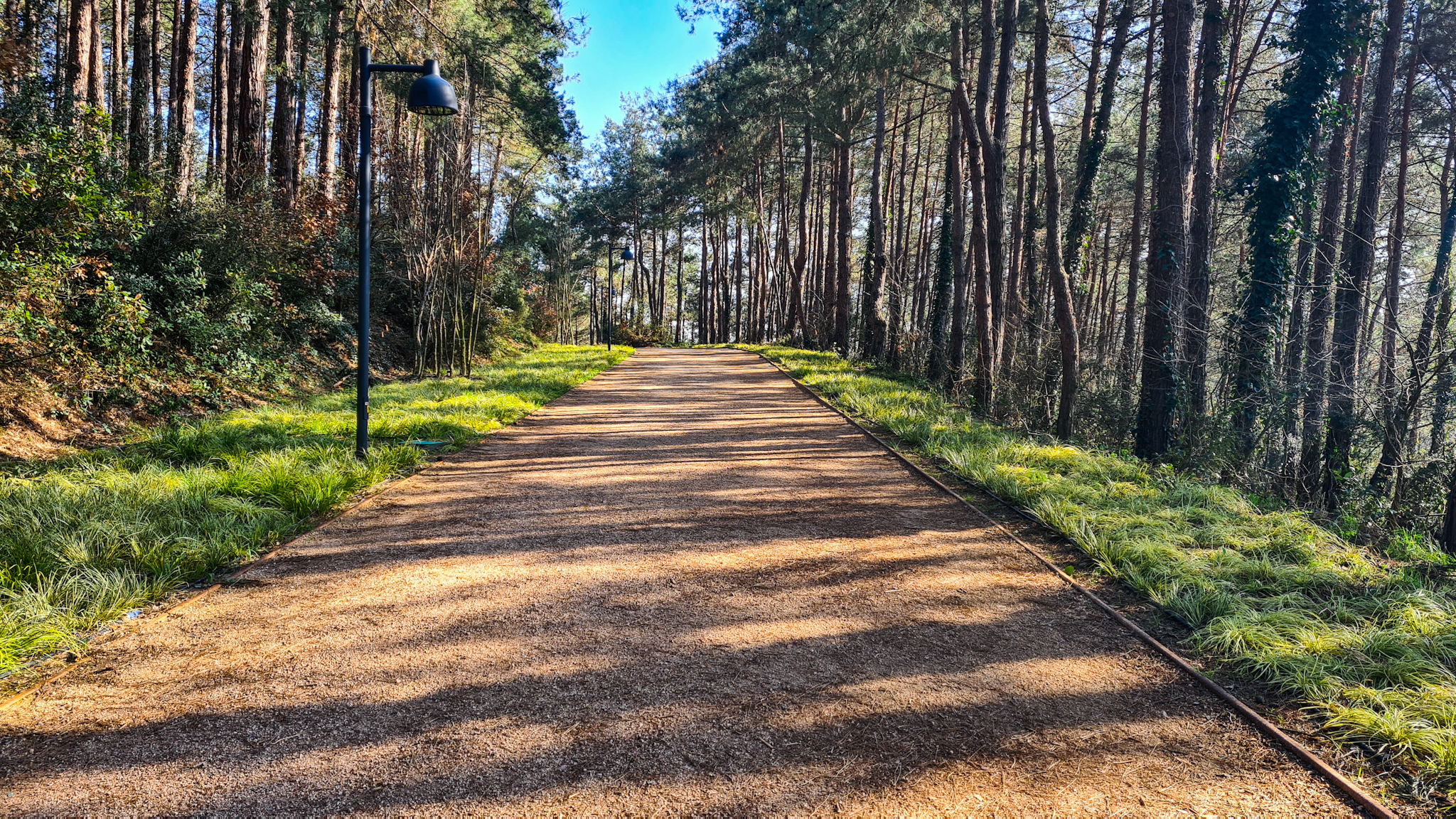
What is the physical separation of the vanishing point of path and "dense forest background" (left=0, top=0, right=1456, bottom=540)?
4.71 metres

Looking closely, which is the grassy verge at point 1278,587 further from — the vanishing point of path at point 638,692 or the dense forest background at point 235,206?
the dense forest background at point 235,206

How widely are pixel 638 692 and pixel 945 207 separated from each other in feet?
62.8

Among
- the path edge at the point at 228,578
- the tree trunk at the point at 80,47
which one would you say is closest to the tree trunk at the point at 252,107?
the tree trunk at the point at 80,47

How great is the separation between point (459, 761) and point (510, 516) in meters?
2.93

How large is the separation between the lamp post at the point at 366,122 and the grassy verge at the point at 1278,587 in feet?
17.6

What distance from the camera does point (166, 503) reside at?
4332 mm

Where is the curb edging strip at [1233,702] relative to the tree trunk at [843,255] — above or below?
below

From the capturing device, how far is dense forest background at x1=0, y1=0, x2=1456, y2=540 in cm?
727

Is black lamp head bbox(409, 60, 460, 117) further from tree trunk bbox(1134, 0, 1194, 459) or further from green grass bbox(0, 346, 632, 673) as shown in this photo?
tree trunk bbox(1134, 0, 1194, 459)

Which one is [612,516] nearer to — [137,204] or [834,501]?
[834,501]

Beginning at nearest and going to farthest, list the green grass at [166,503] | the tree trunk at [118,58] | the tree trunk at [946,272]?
1. the green grass at [166,503]
2. the tree trunk at [118,58]
3. the tree trunk at [946,272]

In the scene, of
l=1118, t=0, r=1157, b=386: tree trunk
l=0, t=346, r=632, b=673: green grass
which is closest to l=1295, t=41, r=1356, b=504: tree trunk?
l=1118, t=0, r=1157, b=386: tree trunk

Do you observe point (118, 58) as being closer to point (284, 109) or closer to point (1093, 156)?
point (284, 109)

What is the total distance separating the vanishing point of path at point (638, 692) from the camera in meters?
2.12
